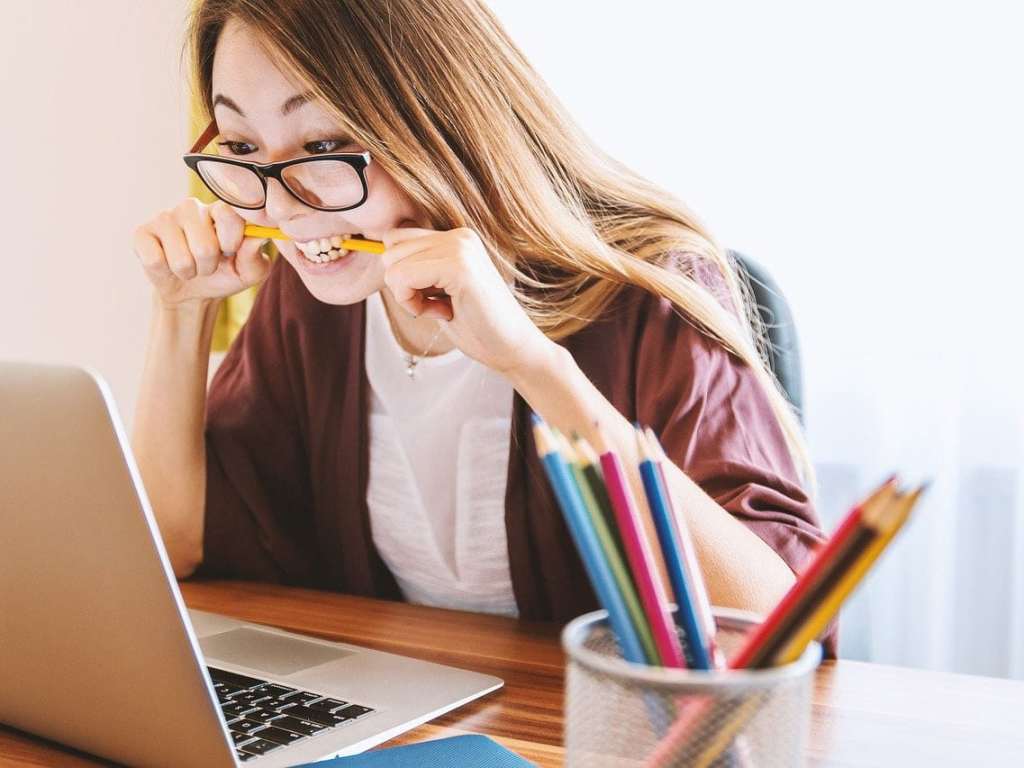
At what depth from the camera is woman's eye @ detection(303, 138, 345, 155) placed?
3.35 ft

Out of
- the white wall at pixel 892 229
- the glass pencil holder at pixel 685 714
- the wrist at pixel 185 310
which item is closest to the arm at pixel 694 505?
the glass pencil holder at pixel 685 714

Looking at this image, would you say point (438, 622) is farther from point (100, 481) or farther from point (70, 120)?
point (70, 120)

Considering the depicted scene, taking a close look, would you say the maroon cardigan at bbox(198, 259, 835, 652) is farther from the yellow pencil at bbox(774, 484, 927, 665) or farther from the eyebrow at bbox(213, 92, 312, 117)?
the yellow pencil at bbox(774, 484, 927, 665)

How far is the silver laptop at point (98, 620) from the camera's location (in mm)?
540

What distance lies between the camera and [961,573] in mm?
1816

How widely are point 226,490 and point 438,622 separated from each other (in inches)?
16.9

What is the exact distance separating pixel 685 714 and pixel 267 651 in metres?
0.54

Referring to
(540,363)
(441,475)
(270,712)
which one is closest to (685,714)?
(270,712)

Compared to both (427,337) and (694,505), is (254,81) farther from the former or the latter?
(694,505)

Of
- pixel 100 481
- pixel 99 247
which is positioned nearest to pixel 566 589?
pixel 100 481

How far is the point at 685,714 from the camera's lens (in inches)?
14.6

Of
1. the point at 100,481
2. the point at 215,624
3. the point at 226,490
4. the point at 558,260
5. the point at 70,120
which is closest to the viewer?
the point at 100,481

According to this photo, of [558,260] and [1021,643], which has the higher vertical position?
[558,260]

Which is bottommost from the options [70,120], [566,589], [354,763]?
[566,589]
